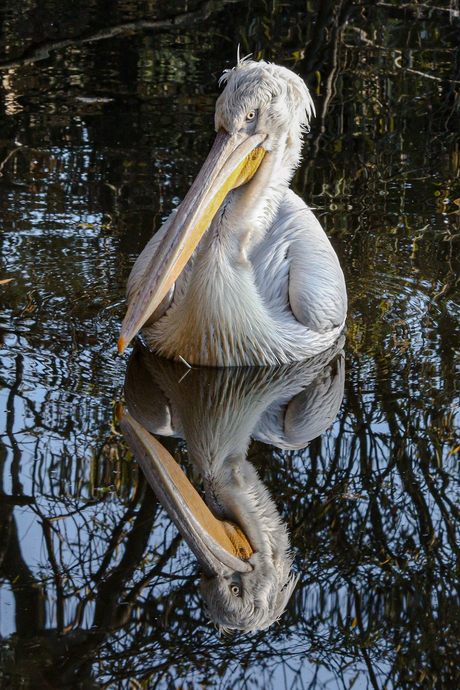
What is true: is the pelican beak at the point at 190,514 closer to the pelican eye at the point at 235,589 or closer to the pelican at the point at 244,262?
the pelican eye at the point at 235,589

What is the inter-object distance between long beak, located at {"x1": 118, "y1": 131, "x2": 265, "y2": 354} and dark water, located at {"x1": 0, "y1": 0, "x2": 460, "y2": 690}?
40 centimetres

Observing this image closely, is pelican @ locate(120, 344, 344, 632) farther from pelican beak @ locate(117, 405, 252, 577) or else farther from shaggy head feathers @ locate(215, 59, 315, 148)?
shaggy head feathers @ locate(215, 59, 315, 148)

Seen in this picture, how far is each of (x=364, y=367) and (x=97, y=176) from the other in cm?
250

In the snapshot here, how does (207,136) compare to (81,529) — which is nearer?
(81,529)

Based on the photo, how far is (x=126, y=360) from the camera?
430 centimetres

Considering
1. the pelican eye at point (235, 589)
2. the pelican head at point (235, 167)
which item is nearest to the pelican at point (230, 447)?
the pelican eye at point (235, 589)

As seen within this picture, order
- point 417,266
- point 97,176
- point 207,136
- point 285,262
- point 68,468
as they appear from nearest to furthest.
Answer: point 68,468 < point 285,262 < point 417,266 < point 97,176 < point 207,136

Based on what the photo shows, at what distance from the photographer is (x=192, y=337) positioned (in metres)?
4.17

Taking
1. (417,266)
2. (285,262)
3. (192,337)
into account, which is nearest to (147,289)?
(192,337)

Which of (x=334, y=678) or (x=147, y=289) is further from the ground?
(x=147, y=289)

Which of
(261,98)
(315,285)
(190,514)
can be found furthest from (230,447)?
(261,98)

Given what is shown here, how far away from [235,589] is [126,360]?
64.8 inches

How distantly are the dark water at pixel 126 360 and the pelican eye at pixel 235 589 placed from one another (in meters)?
0.12

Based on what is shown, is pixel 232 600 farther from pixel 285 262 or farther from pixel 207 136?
pixel 207 136
